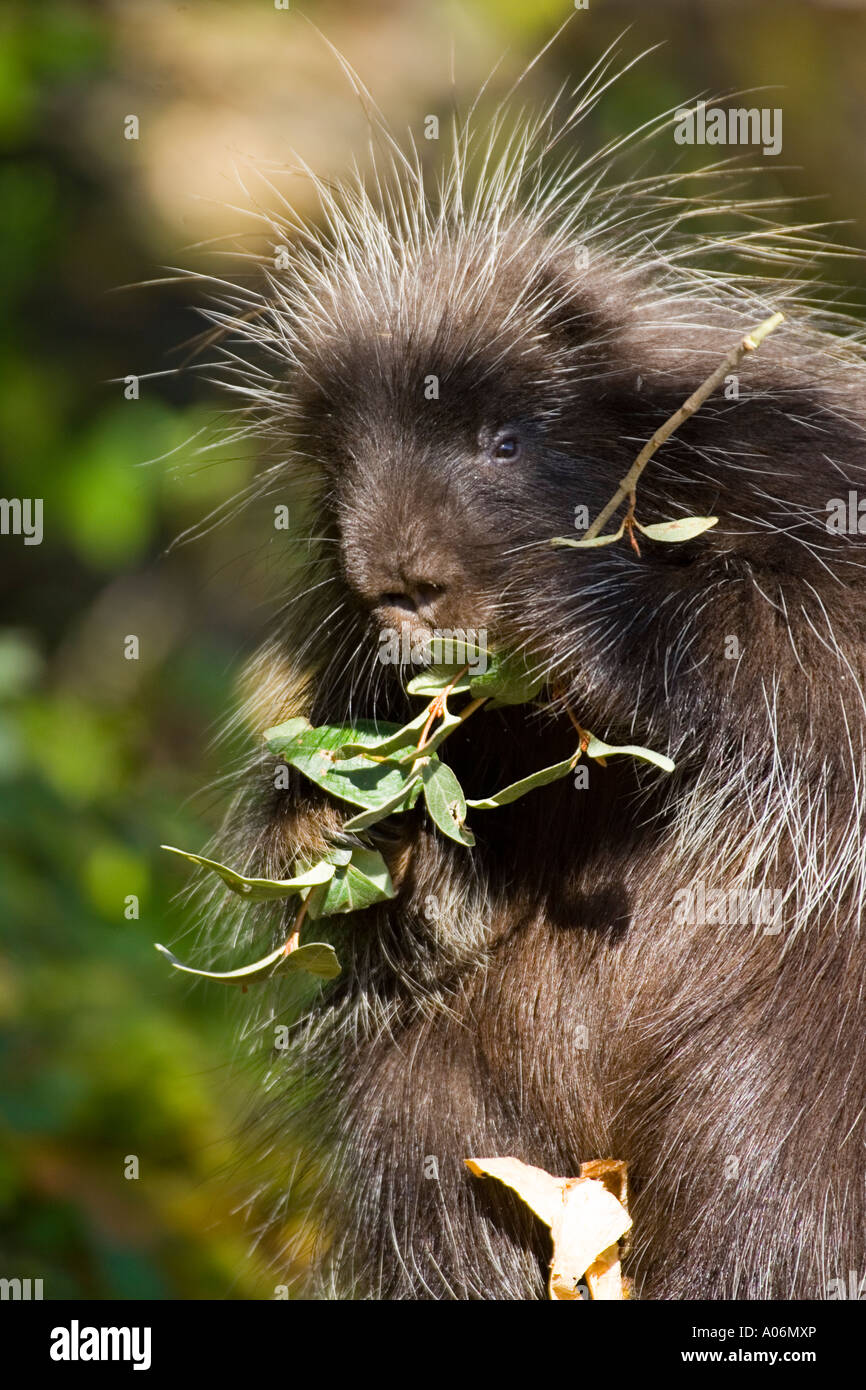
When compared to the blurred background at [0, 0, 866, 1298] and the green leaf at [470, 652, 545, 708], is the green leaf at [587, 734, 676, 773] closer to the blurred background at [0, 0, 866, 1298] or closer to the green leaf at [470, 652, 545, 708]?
the green leaf at [470, 652, 545, 708]

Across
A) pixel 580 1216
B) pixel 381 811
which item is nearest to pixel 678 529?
pixel 381 811

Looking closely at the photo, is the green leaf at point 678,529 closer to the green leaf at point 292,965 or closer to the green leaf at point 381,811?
the green leaf at point 381,811

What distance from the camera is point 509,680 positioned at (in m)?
1.76

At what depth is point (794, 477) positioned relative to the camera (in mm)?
1763

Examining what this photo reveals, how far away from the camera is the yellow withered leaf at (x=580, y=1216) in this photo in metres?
1.70

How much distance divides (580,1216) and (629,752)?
0.58 m

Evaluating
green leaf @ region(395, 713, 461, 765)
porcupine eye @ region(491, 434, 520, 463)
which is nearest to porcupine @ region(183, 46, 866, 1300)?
porcupine eye @ region(491, 434, 520, 463)

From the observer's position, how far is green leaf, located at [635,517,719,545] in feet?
5.29

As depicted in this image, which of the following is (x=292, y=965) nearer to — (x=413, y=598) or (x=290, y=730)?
(x=290, y=730)

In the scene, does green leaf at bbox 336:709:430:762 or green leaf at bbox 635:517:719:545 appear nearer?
green leaf at bbox 635:517:719:545

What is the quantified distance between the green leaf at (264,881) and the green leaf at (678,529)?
0.62m

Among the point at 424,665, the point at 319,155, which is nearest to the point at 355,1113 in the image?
the point at 424,665

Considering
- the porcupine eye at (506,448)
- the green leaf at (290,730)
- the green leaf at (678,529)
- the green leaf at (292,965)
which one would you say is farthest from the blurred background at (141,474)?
the green leaf at (678,529)

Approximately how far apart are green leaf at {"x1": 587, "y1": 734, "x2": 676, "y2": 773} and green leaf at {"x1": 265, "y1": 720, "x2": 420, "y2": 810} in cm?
24
